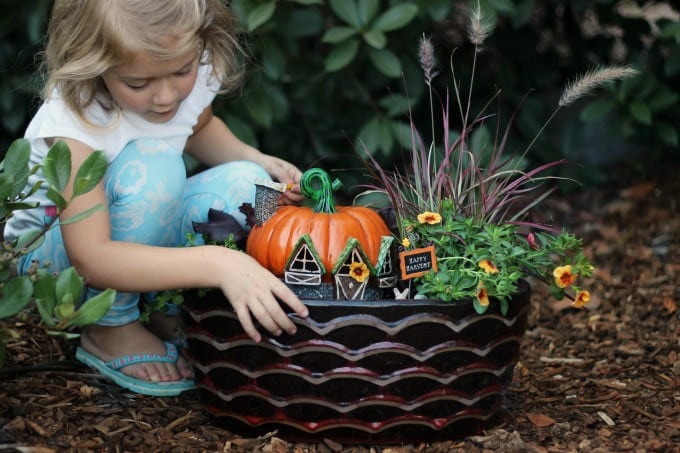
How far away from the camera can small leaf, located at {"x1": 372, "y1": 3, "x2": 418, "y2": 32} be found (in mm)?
2781

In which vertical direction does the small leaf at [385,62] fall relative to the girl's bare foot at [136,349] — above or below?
above

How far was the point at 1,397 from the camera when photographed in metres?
1.91

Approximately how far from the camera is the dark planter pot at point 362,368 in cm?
167

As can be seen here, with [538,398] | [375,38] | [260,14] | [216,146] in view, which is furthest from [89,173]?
[375,38]

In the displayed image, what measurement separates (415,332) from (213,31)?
0.84 m

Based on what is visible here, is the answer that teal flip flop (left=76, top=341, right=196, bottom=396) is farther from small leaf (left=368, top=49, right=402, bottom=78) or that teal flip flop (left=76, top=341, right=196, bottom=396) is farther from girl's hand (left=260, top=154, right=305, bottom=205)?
small leaf (left=368, top=49, right=402, bottom=78)

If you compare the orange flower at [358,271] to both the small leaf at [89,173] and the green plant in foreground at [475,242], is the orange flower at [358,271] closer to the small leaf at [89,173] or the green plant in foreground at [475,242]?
the green plant in foreground at [475,242]

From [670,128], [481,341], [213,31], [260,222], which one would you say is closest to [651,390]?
[481,341]

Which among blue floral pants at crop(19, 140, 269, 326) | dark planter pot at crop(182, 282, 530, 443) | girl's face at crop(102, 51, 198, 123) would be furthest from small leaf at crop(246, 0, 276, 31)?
dark planter pot at crop(182, 282, 530, 443)

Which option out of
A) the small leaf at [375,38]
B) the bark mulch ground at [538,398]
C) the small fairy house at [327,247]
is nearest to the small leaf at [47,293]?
the bark mulch ground at [538,398]

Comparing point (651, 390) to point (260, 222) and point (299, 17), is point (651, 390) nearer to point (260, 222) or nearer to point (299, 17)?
point (260, 222)

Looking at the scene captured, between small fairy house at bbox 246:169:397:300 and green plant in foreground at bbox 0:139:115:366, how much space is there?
0.38 metres

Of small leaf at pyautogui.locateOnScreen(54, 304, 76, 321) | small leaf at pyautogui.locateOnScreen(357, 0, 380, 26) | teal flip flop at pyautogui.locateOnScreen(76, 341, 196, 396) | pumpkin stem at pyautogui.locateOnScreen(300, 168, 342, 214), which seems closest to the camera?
small leaf at pyautogui.locateOnScreen(54, 304, 76, 321)

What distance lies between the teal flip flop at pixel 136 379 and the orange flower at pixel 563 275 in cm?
81
